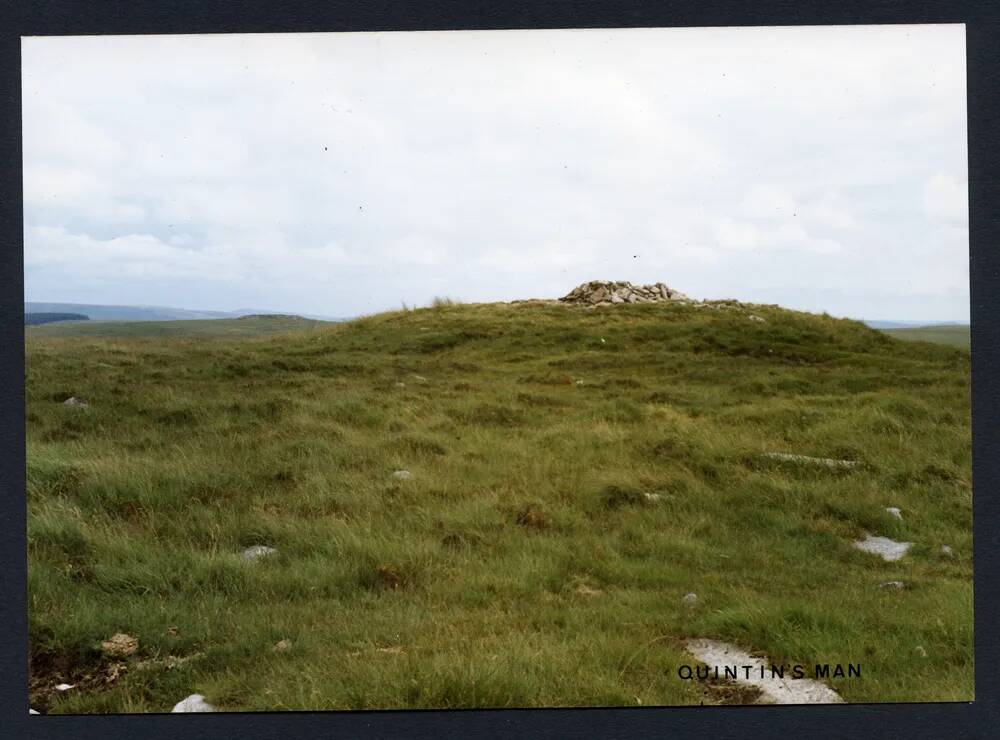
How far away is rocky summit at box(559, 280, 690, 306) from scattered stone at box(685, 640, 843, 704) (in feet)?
9.38

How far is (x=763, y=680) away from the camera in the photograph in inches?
178

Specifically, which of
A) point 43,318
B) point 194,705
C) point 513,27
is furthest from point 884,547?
point 43,318

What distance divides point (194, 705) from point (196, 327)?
116 inches

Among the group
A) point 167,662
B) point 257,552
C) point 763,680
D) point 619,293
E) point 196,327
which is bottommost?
point 763,680

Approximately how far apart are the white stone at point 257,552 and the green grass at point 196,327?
182cm

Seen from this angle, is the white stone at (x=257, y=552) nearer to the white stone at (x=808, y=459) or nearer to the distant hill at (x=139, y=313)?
the distant hill at (x=139, y=313)

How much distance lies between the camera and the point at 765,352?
636cm

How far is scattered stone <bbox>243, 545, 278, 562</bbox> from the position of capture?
15.7ft

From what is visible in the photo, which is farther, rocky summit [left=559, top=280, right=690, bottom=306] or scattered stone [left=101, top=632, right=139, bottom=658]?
rocky summit [left=559, top=280, right=690, bottom=306]

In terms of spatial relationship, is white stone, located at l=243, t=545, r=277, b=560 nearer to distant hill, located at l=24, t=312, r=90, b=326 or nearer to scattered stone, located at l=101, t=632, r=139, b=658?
scattered stone, located at l=101, t=632, r=139, b=658

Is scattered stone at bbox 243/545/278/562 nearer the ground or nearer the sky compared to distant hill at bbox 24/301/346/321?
nearer the ground

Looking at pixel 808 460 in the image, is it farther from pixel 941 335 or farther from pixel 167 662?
pixel 167 662

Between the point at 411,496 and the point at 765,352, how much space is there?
3.58 meters

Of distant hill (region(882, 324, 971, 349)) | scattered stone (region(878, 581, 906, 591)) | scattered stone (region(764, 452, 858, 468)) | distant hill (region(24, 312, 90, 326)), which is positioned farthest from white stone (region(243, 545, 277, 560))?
distant hill (region(882, 324, 971, 349))
